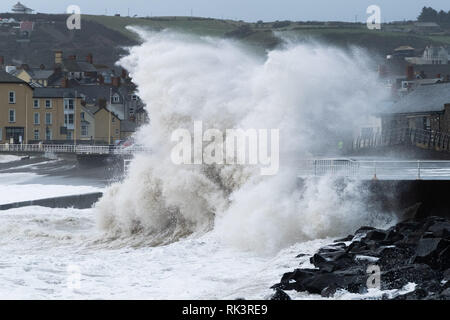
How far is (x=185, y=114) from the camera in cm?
2869

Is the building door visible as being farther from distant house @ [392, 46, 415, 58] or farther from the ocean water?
distant house @ [392, 46, 415, 58]

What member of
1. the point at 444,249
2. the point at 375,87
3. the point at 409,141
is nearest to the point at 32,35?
the point at 375,87

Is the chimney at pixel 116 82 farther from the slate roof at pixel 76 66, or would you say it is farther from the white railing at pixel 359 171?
the white railing at pixel 359 171

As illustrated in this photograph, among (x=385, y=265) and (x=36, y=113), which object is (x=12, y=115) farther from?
(x=385, y=265)

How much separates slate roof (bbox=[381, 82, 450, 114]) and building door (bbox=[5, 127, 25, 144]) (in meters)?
41.8

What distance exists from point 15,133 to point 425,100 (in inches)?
1839

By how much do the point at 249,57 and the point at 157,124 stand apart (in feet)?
13.5

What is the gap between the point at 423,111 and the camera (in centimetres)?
4803

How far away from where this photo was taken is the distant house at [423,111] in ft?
153

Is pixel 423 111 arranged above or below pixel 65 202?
above

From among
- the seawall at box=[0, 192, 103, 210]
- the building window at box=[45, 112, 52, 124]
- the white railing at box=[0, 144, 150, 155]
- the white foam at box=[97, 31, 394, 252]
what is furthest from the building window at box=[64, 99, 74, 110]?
the white foam at box=[97, 31, 394, 252]

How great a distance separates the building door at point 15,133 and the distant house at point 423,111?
137 ft

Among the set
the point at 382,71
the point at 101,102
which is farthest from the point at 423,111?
the point at 101,102

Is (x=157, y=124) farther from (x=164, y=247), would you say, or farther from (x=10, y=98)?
(x=10, y=98)
